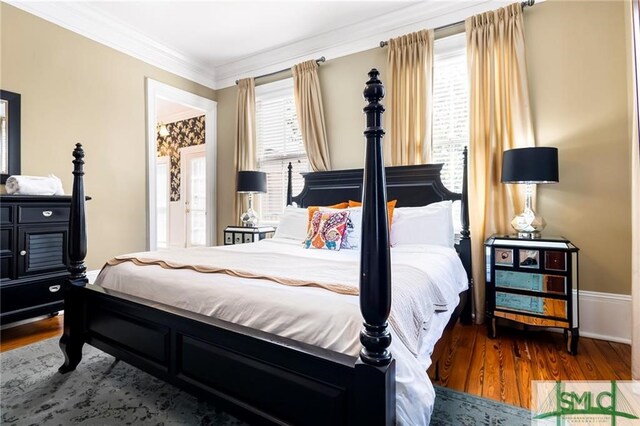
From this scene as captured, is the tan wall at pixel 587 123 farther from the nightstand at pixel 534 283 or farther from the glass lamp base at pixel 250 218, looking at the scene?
the glass lamp base at pixel 250 218

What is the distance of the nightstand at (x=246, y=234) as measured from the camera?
3.85 m

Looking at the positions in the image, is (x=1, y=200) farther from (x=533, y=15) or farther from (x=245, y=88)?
(x=533, y=15)

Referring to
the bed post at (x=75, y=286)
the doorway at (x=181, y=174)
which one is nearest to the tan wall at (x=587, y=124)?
the bed post at (x=75, y=286)

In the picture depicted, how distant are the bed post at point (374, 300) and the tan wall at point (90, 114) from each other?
3.46 metres

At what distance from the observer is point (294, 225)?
3229mm

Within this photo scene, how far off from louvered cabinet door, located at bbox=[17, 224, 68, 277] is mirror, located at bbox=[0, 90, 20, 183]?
61 centimetres

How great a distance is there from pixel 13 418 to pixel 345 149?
131 inches

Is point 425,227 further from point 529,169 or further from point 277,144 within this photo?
point 277,144

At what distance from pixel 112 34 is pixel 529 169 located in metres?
4.41

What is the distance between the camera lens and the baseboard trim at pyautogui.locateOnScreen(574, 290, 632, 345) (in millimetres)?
2471

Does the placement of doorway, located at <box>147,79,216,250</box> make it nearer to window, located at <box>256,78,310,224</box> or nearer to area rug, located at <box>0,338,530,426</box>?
window, located at <box>256,78,310,224</box>

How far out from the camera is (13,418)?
5.12ft

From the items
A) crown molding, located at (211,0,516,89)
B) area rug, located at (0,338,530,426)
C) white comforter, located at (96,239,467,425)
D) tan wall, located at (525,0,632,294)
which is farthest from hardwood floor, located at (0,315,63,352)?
tan wall, located at (525,0,632,294)

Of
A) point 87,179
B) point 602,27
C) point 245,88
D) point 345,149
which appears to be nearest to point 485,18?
point 602,27
